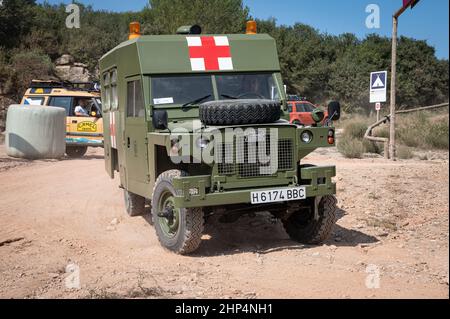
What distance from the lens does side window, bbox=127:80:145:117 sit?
7258 mm

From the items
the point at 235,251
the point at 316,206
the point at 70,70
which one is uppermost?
the point at 70,70

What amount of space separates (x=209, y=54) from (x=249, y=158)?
1.87 metres

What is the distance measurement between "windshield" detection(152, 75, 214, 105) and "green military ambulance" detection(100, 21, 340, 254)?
0.04 ft

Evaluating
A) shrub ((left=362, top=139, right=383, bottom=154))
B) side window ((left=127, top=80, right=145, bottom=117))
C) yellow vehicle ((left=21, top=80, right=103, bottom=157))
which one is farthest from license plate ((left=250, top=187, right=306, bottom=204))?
shrub ((left=362, top=139, right=383, bottom=154))

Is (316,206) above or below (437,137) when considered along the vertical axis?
below

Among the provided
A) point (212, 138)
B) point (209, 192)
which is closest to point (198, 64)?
point (212, 138)

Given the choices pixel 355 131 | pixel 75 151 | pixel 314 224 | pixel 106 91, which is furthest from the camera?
pixel 355 131

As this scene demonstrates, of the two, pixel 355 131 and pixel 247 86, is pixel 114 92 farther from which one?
pixel 355 131

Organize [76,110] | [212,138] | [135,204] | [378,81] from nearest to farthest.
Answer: [212,138] < [135,204] < [378,81] < [76,110]

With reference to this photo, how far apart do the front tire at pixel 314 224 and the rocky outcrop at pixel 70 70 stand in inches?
1051

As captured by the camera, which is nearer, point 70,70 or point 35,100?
point 35,100

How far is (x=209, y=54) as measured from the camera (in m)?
7.46

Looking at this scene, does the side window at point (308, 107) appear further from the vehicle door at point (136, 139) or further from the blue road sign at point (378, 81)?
the vehicle door at point (136, 139)
